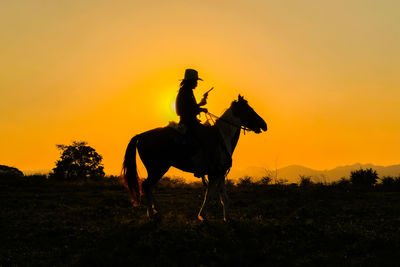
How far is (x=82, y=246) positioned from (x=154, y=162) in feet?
10.6

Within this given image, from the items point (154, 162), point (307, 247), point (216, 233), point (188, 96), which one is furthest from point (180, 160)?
point (307, 247)

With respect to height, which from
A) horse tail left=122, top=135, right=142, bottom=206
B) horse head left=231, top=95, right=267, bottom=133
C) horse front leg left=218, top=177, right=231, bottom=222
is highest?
horse head left=231, top=95, right=267, bottom=133

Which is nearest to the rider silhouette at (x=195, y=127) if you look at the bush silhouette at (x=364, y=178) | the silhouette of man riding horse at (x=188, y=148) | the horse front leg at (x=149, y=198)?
the silhouette of man riding horse at (x=188, y=148)

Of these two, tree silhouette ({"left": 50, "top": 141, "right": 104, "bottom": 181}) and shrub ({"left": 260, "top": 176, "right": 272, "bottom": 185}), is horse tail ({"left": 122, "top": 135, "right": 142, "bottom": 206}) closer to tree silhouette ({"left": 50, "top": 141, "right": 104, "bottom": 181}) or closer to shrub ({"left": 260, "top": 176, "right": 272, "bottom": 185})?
shrub ({"left": 260, "top": 176, "right": 272, "bottom": 185})

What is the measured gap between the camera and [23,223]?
38.7 ft

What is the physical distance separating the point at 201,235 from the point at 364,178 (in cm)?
1918

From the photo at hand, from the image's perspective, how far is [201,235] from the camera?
9.12m

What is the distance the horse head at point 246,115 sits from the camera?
11695 millimetres

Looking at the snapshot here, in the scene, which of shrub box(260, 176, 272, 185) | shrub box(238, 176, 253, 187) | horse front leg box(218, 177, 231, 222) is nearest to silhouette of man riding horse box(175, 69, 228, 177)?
horse front leg box(218, 177, 231, 222)

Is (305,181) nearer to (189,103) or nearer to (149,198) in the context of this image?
(149,198)

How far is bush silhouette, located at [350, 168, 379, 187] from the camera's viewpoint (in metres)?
24.3

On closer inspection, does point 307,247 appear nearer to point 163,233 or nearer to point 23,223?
point 163,233

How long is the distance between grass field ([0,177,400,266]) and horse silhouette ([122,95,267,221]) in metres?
0.97

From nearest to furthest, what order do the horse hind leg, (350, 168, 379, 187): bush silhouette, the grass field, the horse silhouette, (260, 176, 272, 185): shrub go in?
the grass field
the horse silhouette
the horse hind leg
(350, 168, 379, 187): bush silhouette
(260, 176, 272, 185): shrub
